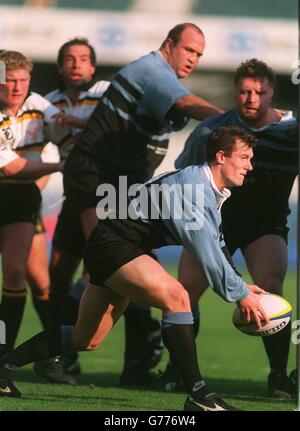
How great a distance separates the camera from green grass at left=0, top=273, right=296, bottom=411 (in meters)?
6.06

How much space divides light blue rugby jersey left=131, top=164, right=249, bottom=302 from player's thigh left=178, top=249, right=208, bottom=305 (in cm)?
112

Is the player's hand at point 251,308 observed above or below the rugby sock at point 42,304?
above

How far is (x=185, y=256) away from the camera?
6875 mm

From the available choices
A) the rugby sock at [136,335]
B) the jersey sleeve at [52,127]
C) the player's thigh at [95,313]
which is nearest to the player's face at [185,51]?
the jersey sleeve at [52,127]

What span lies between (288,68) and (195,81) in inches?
80.7

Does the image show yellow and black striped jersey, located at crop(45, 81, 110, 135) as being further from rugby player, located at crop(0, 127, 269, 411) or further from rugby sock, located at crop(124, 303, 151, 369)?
rugby player, located at crop(0, 127, 269, 411)

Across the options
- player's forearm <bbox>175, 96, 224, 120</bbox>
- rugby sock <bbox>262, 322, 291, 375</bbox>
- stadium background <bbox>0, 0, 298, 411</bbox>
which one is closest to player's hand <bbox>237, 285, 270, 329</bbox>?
rugby sock <bbox>262, 322, 291, 375</bbox>

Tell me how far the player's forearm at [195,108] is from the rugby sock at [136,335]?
1379 mm

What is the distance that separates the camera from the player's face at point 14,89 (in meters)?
6.92

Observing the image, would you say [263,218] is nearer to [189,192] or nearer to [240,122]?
[240,122]

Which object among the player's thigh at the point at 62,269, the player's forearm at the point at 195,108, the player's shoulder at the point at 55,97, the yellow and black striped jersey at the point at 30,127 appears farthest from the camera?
the player's shoulder at the point at 55,97

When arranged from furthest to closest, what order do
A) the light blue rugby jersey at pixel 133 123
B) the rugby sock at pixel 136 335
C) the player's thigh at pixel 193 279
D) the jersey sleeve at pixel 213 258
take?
1. the rugby sock at pixel 136 335
2. the player's thigh at pixel 193 279
3. the light blue rugby jersey at pixel 133 123
4. the jersey sleeve at pixel 213 258

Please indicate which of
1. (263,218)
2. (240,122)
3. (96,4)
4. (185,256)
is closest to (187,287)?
(185,256)

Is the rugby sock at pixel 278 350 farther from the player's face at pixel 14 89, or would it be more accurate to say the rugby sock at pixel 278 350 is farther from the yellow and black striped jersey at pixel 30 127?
the player's face at pixel 14 89
